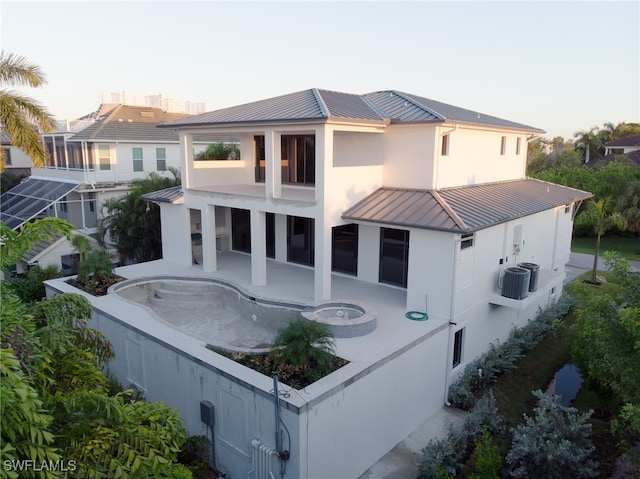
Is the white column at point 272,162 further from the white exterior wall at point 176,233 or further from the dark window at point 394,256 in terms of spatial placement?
the white exterior wall at point 176,233

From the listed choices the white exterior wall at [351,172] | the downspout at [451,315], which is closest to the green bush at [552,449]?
the downspout at [451,315]

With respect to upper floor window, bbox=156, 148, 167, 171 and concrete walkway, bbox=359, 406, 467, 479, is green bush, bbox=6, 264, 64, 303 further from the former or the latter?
concrete walkway, bbox=359, 406, 467, 479

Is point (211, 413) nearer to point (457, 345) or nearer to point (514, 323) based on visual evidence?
point (457, 345)

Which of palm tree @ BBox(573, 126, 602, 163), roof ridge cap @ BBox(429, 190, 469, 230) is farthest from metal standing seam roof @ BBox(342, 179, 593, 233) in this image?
palm tree @ BBox(573, 126, 602, 163)

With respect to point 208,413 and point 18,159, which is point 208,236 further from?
point 18,159

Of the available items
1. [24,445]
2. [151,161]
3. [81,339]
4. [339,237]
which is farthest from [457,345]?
[151,161]

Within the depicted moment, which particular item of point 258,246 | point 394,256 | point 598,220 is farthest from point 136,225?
point 598,220
